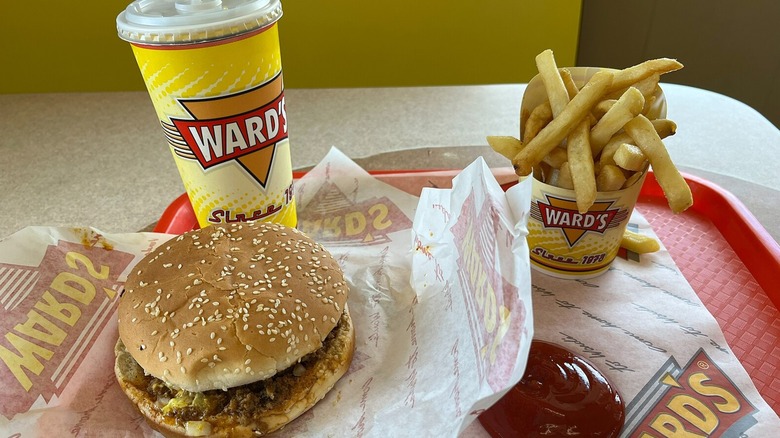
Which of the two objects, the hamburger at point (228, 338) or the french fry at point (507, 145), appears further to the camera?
the french fry at point (507, 145)

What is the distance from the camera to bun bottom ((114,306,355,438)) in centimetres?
118

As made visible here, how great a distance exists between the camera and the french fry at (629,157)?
4.02 feet

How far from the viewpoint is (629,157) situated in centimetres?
122

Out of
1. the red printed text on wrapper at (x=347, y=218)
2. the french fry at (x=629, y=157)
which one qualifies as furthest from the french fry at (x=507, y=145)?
the red printed text on wrapper at (x=347, y=218)

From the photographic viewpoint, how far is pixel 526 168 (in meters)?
1.36

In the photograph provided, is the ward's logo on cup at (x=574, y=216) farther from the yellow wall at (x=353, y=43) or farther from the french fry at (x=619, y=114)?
the yellow wall at (x=353, y=43)

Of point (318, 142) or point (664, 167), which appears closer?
point (664, 167)

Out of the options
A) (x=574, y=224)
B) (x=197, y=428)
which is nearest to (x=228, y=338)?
(x=197, y=428)

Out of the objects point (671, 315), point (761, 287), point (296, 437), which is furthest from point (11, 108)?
point (761, 287)

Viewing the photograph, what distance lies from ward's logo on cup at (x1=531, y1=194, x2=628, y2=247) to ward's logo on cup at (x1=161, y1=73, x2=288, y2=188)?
746 millimetres

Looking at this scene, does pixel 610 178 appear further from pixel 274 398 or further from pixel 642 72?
pixel 274 398

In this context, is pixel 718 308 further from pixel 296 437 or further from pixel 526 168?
pixel 296 437

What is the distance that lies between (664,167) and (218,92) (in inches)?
41.8

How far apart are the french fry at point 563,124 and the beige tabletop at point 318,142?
30.3 inches
